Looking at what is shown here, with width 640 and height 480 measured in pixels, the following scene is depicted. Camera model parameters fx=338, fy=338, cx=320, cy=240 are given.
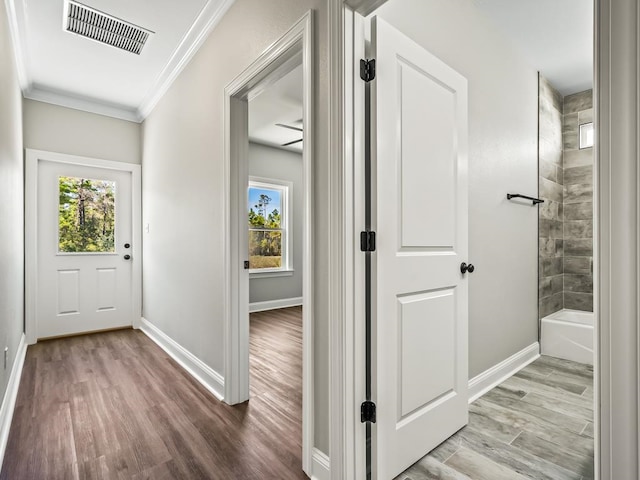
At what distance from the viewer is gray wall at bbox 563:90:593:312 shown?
3604 millimetres

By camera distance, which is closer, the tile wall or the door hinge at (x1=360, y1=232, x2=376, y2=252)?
the door hinge at (x1=360, y1=232, x2=376, y2=252)

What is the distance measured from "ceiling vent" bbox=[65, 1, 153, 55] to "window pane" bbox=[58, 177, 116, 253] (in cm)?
186

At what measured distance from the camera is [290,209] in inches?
227

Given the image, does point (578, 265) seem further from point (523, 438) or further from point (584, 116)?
point (523, 438)

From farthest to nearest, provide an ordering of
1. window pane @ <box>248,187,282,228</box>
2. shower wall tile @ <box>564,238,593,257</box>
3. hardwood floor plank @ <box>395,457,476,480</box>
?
1. window pane @ <box>248,187,282,228</box>
2. shower wall tile @ <box>564,238,593,257</box>
3. hardwood floor plank @ <box>395,457,476,480</box>

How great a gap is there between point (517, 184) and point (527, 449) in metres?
1.95

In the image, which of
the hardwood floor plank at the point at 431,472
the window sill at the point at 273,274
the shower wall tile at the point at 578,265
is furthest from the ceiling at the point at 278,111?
the shower wall tile at the point at 578,265

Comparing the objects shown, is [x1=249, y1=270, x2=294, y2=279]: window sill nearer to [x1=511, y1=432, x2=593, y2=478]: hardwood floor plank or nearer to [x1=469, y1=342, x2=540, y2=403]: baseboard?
[x1=469, y1=342, x2=540, y2=403]: baseboard

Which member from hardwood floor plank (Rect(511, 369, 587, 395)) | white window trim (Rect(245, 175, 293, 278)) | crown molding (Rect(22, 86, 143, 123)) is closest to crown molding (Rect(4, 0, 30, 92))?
crown molding (Rect(22, 86, 143, 123))

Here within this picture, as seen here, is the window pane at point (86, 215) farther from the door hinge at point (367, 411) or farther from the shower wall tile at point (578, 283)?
the shower wall tile at point (578, 283)

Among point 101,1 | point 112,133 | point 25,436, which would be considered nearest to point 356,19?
point 101,1

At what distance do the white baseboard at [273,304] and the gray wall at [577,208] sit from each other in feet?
12.5

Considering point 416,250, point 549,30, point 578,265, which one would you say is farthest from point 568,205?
point 416,250

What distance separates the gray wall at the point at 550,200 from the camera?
321 centimetres
